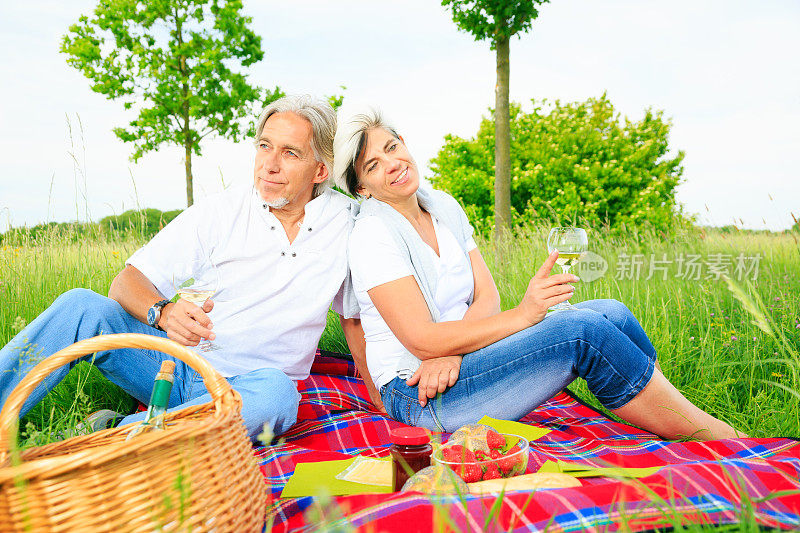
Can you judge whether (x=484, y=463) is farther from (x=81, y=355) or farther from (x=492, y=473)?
(x=81, y=355)

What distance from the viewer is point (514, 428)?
2.34 m

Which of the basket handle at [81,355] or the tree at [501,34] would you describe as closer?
the basket handle at [81,355]

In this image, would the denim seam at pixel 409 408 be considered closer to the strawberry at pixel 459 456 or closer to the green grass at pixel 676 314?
the strawberry at pixel 459 456

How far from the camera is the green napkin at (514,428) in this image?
2.27m

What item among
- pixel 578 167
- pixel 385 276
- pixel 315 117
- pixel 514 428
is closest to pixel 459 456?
pixel 514 428

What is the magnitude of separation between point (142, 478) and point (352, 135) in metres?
1.82

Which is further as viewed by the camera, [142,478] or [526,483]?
[526,483]

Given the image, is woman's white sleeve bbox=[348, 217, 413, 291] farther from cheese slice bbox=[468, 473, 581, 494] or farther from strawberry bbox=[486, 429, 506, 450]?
cheese slice bbox=[468, 473, 581, 494]

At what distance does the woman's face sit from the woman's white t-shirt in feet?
0.56

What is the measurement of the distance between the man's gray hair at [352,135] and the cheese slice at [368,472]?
51.2 inches

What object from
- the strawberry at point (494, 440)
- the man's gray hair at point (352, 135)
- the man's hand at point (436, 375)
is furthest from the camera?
the man's gray hair at point (352, 135)

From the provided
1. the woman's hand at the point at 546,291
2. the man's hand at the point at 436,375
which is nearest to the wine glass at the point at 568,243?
the woman's hand at the point at 546,291

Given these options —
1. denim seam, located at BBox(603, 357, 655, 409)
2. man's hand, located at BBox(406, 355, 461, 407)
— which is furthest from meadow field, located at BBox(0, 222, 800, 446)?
man's hand, located at BBox(406, 355, 461, 407)

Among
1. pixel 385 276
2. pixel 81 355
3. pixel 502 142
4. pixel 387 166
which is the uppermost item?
pixel 502 142
